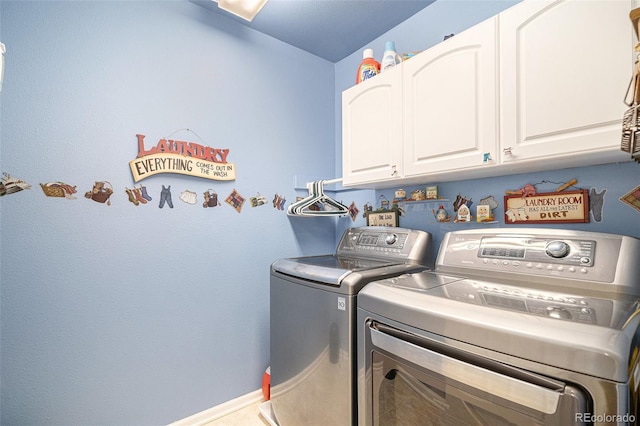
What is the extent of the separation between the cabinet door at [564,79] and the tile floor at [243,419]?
1.92m

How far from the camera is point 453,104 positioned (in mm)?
1217

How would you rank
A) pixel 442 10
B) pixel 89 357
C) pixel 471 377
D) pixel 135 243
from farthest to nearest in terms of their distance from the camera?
1. pixel 442 10
2. pixel 135 243
3. pixel 89 357
4. pixel 471 377

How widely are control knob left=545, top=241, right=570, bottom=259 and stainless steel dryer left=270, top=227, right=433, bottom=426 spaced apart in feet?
1.73

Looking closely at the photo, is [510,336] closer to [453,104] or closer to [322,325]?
[322,325]

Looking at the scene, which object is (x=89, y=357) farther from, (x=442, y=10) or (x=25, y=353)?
(x=442, y=10)

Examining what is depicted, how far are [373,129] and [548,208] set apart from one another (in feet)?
2.98

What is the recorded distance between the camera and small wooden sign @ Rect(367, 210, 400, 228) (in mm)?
1832

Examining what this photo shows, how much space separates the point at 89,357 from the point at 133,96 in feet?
4.41

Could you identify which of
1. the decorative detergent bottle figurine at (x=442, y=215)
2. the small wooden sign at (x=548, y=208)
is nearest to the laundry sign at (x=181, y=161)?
the decorative detergent bottle figurine at (x=442, y=215)

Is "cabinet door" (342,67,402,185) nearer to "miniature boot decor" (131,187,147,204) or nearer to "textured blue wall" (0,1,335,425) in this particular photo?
"textured blue wall" (0,1,335,425)

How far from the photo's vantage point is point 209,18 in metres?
1.74

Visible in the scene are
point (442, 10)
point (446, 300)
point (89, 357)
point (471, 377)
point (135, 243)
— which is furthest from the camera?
point (442, 10)

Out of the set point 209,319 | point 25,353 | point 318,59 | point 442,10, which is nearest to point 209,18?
point 318,59

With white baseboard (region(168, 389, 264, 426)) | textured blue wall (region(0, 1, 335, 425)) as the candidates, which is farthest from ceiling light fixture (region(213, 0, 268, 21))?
white baseboard (region(168, 389, 264, 426))
